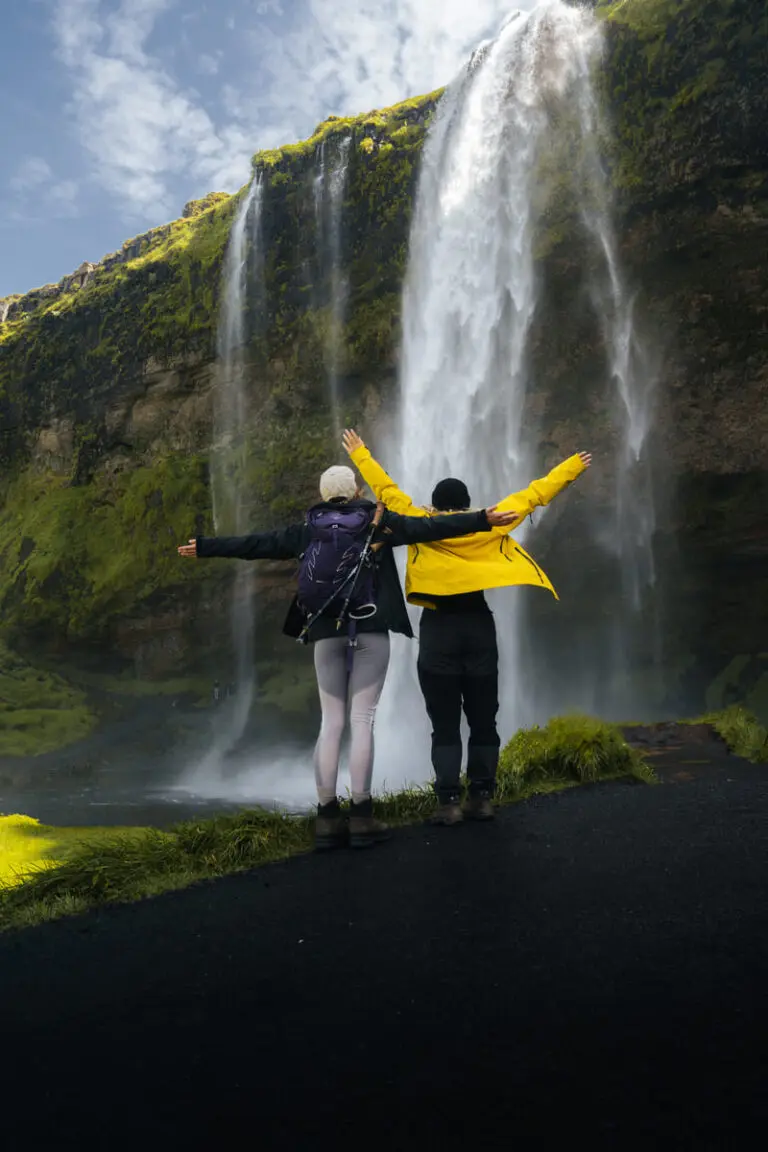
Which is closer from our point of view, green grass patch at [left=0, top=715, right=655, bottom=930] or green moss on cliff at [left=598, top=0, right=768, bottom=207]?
green grass patch at [left=0, top=715, right=655, bottom=930]

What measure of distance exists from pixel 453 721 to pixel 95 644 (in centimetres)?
2528

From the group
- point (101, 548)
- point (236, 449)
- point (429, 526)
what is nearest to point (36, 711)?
point (101, 548)

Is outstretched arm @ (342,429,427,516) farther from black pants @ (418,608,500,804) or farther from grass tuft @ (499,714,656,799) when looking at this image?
grass tuft @ (499,714,656,799)

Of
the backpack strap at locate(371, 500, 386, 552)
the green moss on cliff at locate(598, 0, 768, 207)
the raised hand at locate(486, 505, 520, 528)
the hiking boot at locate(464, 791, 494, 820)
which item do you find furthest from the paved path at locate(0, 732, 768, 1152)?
the green moss on cliff at locate(598, 0, 768, 207)

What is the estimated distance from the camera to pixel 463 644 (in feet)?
16.9

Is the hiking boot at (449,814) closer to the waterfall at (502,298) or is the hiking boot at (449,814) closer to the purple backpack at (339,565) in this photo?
the purple backpack at (339,565)

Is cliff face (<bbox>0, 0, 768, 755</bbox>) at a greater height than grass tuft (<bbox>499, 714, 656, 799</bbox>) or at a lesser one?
greater

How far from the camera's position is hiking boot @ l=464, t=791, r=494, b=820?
5.13 meters

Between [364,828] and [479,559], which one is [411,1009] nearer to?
[364,828]

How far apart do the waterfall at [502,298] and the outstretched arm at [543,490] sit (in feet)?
50.2

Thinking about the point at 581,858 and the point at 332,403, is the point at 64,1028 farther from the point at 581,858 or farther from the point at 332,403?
the point at 332,403

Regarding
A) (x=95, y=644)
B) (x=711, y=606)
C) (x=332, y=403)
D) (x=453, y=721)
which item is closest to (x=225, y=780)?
(x=95, y=644)

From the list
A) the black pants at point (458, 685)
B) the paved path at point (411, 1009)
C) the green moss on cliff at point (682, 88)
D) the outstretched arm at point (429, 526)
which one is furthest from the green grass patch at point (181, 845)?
the green moss on cliff at point (682, 88)

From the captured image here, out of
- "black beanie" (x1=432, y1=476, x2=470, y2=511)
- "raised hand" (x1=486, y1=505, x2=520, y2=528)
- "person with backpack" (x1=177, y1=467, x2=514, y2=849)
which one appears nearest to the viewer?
"person with backpack" (x1=177, y1=467, x2=514, y2=849)
